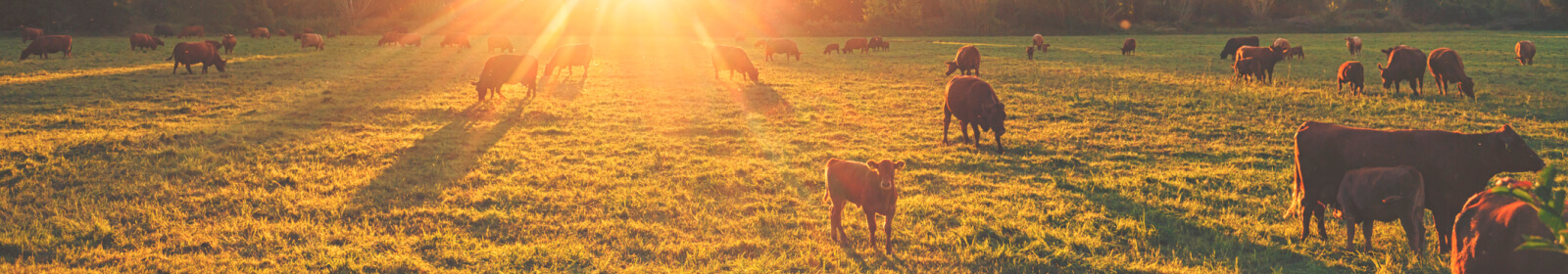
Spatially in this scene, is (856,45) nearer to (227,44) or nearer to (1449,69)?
(1449,69)

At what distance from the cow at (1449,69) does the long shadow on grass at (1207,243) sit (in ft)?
43.7

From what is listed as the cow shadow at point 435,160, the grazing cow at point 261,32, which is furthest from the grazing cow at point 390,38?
the cow shadow at point 435,160

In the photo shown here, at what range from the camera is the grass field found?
5988 millimetres

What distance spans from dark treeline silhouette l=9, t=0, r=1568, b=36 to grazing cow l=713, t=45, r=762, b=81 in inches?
1881

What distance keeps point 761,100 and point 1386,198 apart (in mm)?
13322

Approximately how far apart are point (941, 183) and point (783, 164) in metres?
2.22

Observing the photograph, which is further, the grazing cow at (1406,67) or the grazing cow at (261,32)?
the grazing cow at (261,32)

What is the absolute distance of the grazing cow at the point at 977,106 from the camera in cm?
1001

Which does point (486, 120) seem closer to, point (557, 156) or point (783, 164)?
point (557, 156)

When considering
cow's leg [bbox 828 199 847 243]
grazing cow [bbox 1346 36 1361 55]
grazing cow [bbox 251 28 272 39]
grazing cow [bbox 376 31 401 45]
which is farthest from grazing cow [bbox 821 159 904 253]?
grazing cow [bbox 251 28 272 39]

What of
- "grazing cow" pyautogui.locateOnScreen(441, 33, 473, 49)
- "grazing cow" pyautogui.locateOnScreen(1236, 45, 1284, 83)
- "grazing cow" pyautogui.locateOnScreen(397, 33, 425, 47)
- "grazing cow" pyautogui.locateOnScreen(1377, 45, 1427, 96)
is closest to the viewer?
"grazing cow" pyautogui.locateOnScreen(1377, 45, 1427, 96)

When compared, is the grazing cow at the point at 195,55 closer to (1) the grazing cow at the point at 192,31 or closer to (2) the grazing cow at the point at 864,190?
(2) the grazing cow at the point at 864,190

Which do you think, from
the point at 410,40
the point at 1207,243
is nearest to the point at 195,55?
the point at 1207,243

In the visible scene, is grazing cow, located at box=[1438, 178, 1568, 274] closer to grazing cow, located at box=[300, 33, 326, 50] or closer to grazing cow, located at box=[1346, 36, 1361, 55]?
grazing cow, located at box=[1346, 36, 1361, 55]
